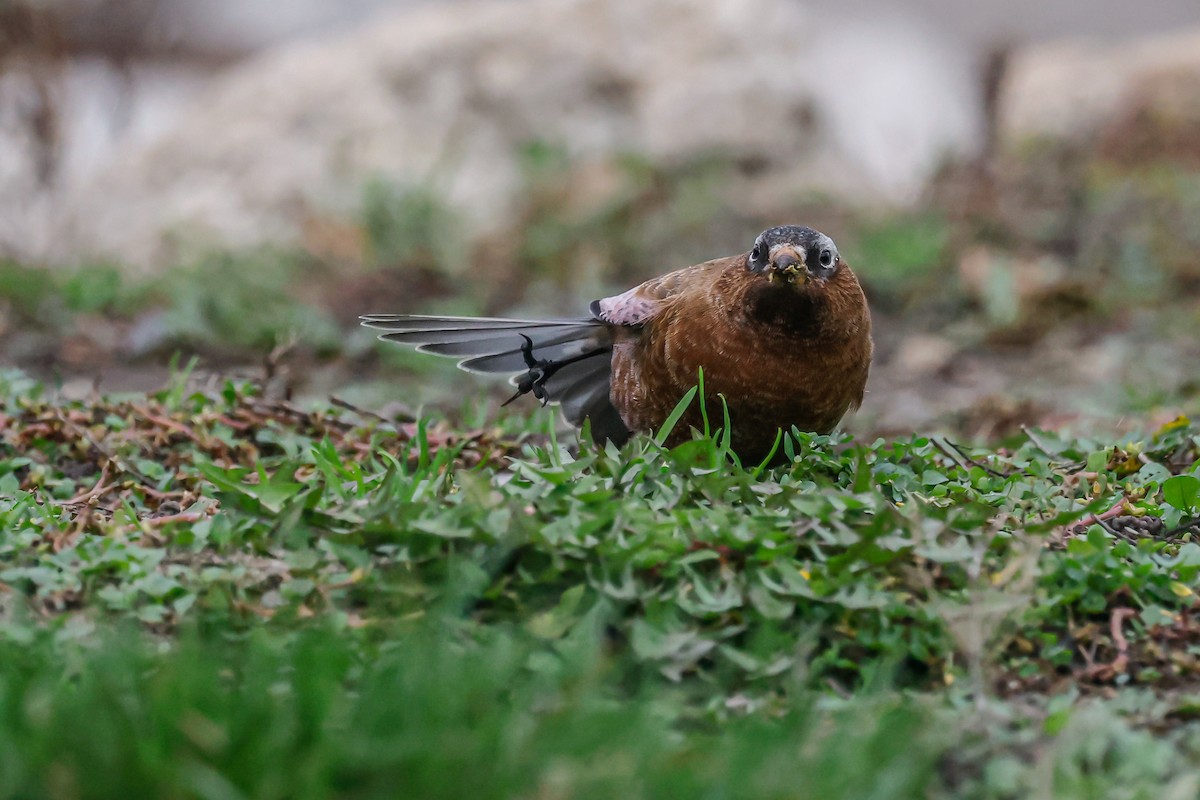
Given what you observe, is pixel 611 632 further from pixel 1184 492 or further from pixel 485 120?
pixel 485 120

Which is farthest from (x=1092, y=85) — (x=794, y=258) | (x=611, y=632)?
(x=611, y=632)

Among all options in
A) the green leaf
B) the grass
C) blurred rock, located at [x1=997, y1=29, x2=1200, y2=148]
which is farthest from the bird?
blurred rock, located at [x1=997, y1=29, x2=1200, y2=148]

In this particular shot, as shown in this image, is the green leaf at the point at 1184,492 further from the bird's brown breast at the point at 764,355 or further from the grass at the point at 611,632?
the bird's brown breast at the point at 764,355

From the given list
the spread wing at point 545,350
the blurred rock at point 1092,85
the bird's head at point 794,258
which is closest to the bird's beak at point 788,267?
the bird's head at point 794,258

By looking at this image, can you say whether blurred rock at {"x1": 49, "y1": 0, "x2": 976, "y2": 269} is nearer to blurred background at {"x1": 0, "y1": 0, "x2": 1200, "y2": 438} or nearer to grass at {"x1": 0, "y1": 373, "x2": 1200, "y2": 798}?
blurred background at {"x1": 0, "y1": 0, "x2": 1200, "y2": 438}

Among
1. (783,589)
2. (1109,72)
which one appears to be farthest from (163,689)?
(1109,72)

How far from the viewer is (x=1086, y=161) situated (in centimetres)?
1033

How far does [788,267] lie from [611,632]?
54.9 inches

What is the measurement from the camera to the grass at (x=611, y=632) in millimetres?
2096

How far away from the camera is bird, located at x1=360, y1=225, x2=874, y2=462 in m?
3.84

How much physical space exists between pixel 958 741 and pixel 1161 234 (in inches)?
286

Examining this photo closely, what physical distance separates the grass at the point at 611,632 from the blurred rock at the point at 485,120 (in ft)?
21.5

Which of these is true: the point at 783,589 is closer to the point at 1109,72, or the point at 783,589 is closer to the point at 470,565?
the point at 470,565

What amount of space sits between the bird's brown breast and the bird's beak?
33mm
